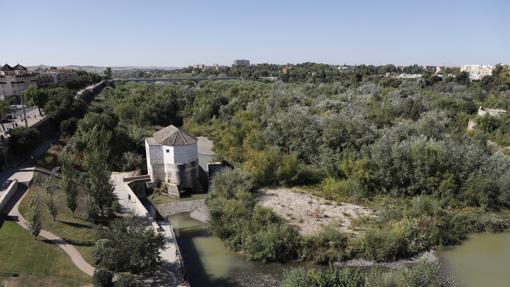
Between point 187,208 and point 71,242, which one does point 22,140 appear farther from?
point 71,242

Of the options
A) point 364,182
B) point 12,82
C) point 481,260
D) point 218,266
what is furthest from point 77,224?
point 12,82

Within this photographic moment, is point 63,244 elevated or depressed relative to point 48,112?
depressed

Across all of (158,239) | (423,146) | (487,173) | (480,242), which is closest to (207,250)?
(158,239)

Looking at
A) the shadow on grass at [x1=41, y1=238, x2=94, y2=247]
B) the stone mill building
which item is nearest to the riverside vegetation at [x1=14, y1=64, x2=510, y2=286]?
the stone mill building

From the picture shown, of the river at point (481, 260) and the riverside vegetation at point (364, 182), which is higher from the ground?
the riverside vegetation at point (364, 182)

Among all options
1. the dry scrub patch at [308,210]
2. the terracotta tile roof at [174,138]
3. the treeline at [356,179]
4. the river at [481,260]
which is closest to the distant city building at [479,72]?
the treeline at [356,179]

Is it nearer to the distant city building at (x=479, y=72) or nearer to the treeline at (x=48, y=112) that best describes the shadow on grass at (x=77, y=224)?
the treeline at (x=48, y=112)
